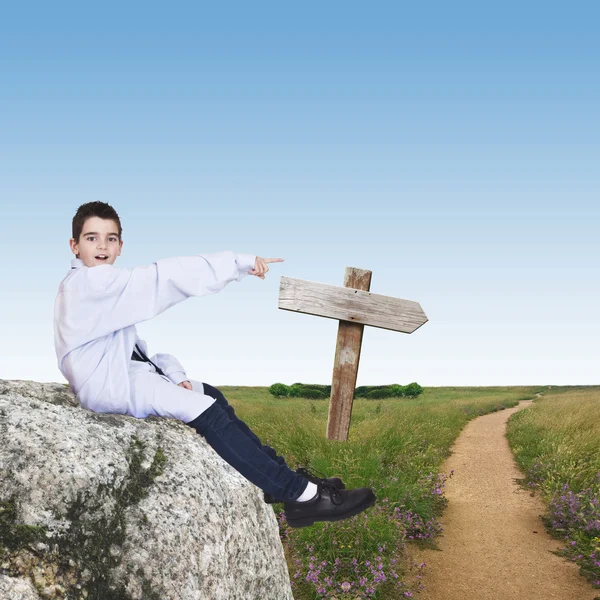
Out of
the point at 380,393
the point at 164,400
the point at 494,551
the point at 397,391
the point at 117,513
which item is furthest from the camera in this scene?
the point at 397,391

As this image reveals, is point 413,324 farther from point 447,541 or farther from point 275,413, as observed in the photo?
point 275,413

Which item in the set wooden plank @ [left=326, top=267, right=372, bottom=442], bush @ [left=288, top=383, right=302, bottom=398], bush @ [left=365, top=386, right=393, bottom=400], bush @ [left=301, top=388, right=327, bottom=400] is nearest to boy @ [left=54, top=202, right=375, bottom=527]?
wooden plank @ [left=326, top=267, right=372, bottom=442]

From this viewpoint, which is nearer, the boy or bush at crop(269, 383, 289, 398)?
the boy

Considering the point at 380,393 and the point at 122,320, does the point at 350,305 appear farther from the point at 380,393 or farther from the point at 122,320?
the point at 380,393

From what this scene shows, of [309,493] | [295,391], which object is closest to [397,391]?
[295,391]

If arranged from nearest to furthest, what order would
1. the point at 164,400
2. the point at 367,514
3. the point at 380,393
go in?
the point at 164,400, the point at 367,514, the point at 380,393

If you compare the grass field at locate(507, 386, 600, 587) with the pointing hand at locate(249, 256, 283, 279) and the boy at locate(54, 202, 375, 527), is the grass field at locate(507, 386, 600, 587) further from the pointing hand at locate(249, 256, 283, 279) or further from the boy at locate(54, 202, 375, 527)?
the pointing hand at locate(249, 256, 283, 279)

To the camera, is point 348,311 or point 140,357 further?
point 348,311

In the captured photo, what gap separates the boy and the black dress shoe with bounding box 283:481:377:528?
96 millimetres

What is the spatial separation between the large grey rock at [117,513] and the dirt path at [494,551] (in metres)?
2.83

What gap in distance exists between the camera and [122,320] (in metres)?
3.30

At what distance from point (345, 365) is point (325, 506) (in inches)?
158

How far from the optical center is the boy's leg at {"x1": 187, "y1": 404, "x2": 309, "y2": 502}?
341 centimetres

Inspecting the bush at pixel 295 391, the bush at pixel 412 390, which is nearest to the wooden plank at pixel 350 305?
the bush at pixel 295 391
